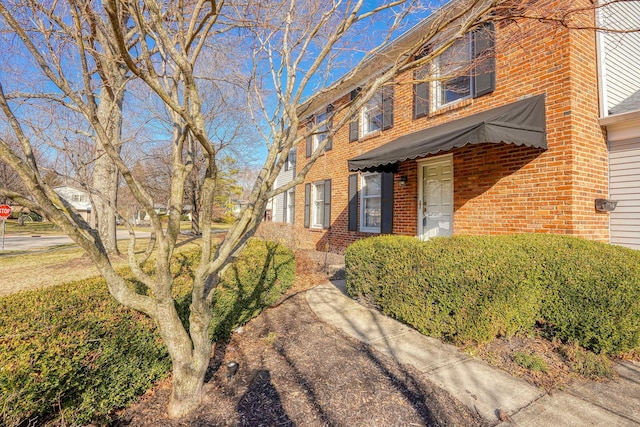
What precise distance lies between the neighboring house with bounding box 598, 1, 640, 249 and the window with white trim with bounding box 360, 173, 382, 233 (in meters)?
4.61

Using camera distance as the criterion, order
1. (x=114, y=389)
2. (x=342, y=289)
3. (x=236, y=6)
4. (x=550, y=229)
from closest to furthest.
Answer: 1. (x=114, y=389)
2. (x=236, y=6)
3. (x=550, y=229)
4. (x=342, y=289)

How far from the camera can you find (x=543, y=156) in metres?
4.71

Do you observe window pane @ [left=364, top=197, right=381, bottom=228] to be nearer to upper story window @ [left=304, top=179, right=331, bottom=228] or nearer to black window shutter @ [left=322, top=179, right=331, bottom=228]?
black window shutter @ [left=322, top=179, right=331, bottom=228]

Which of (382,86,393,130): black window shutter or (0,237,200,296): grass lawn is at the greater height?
(382,86,393,130): black window shutter

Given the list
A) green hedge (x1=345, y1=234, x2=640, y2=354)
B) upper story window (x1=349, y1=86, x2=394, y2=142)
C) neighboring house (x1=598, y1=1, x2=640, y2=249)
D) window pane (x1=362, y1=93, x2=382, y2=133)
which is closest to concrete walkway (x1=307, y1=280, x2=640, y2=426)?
green hedge (x1=345, y1=234, x2=640, y2=354)

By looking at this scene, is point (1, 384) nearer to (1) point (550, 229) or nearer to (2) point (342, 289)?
(2) point (342, 289)

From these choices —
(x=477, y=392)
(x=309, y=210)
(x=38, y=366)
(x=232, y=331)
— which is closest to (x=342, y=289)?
(x=232, y=331)

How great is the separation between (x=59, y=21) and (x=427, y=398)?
4.07 m

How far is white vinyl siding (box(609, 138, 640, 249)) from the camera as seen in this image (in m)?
4.61

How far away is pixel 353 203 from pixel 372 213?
0.70 meters

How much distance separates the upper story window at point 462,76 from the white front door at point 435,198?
1.26m

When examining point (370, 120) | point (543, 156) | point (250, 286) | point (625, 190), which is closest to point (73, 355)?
point (250, 286)

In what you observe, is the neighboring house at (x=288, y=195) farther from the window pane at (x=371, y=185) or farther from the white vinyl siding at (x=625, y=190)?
the white vinyl siding at (x=625, y=190)

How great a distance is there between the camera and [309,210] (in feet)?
37.3
